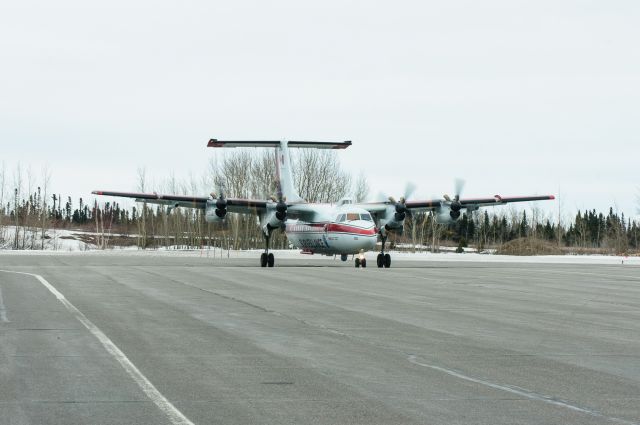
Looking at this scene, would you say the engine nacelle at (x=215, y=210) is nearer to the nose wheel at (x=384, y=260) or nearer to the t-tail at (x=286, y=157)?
the t-tail at (x=286, y=157)

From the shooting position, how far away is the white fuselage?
42750 mm

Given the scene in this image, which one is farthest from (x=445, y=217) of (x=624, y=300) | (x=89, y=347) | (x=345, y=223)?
(x=89, y=347)

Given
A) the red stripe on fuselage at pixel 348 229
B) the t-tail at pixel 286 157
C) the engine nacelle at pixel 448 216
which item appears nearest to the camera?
the red stripe on fuselage at pixel 348 229

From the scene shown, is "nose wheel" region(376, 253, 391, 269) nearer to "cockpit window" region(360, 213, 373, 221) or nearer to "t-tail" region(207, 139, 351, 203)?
"cockpit window" region(360, 213, 373, 221)

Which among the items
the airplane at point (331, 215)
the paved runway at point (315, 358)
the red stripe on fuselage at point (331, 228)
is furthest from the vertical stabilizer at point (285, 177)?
the paved runway at point (315, 358)

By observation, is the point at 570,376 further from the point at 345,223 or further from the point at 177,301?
the point at 345,223

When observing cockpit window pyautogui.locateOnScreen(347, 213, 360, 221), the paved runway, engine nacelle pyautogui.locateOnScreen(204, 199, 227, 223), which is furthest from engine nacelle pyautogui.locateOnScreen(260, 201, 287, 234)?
the paved runway

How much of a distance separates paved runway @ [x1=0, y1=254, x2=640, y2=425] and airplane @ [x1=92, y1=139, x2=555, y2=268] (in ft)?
67.5

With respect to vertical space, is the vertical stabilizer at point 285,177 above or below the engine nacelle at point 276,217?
above

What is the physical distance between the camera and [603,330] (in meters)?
15.0

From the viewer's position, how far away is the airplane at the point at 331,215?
43.4 m

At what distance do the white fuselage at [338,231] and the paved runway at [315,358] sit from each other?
19939mm

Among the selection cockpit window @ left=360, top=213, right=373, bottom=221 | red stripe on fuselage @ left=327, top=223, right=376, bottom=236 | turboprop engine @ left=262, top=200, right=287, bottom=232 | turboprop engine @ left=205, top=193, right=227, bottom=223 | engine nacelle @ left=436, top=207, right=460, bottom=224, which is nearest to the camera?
red stripe on fuselage @ left=327, top=223, right=376, bottom=236

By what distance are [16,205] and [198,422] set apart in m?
91.8
